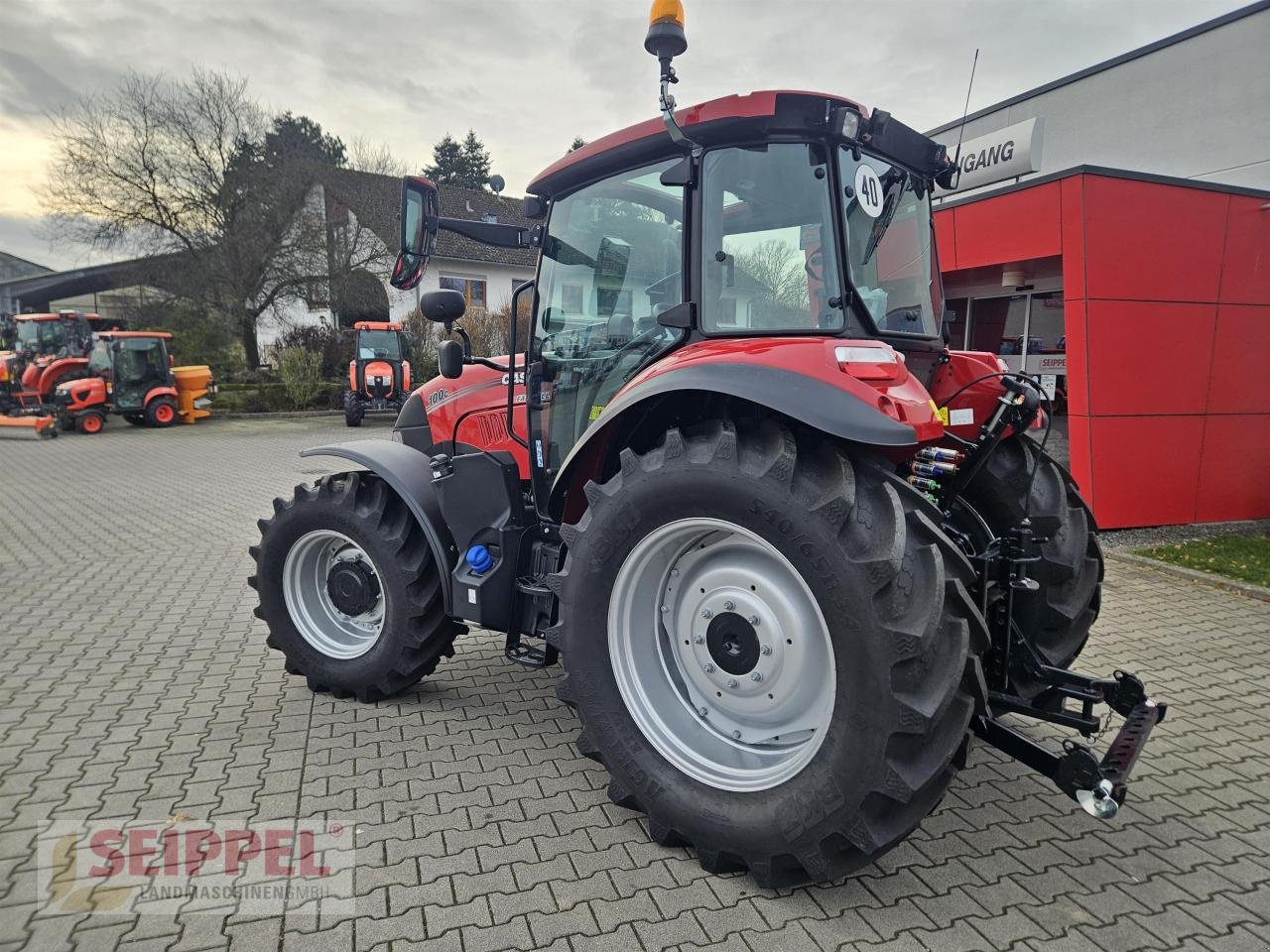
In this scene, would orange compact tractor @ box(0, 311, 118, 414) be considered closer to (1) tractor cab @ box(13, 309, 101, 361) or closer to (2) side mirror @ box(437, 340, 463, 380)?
(1) tractor cab @ box(13, 309, 101, 361)

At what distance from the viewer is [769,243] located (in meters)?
2.61

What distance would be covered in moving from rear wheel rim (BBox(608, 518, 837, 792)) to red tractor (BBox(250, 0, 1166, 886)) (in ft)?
0.03

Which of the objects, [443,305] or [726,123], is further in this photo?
[443,305]

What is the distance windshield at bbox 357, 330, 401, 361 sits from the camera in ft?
63.3

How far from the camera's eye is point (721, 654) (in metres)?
2.52

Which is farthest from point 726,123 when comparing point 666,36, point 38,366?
point 38,366

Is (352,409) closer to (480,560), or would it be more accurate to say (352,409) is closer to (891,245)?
(480,560)

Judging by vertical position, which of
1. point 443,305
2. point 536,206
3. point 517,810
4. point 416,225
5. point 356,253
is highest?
point 356,253

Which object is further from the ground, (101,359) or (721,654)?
(101,359)

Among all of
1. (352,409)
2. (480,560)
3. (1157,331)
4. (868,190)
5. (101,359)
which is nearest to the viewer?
(868,190)

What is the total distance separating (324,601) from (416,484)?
2.93 ft

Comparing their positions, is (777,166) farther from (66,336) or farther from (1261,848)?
(66,336)

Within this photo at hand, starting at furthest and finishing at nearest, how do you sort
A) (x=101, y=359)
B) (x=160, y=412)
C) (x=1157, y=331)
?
(x=160, y=412)
(x=101, y=359)
(x=1157, y=331)

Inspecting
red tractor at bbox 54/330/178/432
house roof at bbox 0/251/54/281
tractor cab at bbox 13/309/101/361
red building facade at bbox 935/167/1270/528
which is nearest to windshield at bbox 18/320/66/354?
tractor cab at bbox 13/309/101/361
